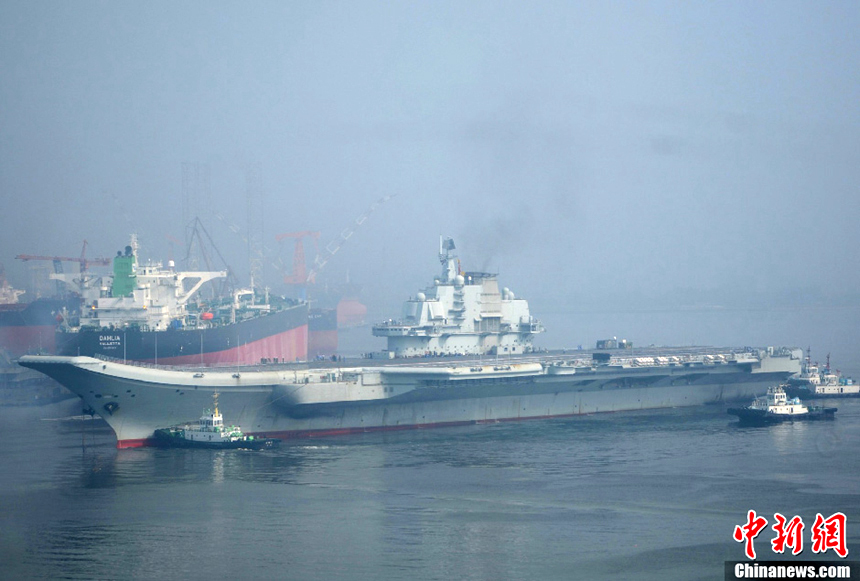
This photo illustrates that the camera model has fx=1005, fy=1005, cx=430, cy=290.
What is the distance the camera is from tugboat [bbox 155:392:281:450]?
31094 millimetres

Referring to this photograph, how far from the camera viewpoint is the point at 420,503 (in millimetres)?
24141

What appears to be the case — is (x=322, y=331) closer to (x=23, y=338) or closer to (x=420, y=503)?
(x=23, y=338)

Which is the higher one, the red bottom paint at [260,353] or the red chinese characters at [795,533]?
the red bottom paint at [260,353]

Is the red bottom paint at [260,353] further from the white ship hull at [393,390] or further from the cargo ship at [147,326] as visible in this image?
the white ship hull at [393,390]

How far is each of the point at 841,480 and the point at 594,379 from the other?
12799 millimetres

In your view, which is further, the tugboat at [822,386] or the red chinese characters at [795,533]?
the tugboat at [822,386]

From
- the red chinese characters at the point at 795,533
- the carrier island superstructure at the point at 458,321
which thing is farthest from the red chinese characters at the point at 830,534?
the carrier island superstructure at the point at 458,321

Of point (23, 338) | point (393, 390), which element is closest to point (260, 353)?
point (23, 338)

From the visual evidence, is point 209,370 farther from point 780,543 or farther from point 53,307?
point 53,307

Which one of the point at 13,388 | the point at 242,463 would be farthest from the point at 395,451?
the point at 13,388

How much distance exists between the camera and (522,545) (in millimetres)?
20609

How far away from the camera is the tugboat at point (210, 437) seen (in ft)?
102

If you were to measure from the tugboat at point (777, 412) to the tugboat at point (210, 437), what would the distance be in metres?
17.3

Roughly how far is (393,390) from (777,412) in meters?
14.5
